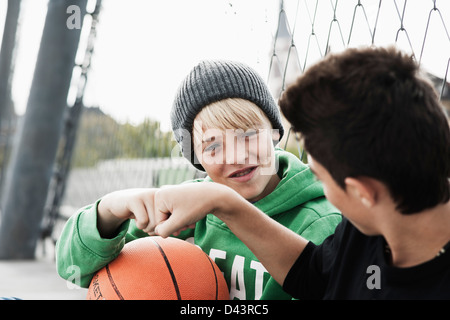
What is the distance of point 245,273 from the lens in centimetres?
162

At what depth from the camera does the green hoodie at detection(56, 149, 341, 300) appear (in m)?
1.53

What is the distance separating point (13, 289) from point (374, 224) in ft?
10.9

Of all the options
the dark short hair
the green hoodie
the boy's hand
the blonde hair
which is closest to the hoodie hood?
the green hoodie

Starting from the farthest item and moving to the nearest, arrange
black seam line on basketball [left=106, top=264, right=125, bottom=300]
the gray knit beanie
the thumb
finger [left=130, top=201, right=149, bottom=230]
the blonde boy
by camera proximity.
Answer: the gray knit beanie < the blonde boy < black seam line on basketball [left=106, top=264, right=125, bottom=300] < finger [left=130, top=201, right=149, bottom=230] < the thumb

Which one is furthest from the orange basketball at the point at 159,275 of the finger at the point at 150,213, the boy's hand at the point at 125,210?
the finger at the point at 150,213

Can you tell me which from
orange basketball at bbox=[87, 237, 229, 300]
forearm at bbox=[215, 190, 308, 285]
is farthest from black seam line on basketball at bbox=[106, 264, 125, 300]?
forearm at bbox=[215, 190, 308, 285]

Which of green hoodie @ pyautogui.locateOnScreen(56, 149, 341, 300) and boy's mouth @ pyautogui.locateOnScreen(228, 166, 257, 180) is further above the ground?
boy's mouth @ pyautogui.locateOnScreen(228, 166, 257, 180)

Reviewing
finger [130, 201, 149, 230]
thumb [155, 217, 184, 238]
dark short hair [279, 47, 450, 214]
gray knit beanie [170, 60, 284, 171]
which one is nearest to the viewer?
dark short hair [279, 47, 450, 214]

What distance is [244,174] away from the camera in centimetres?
164

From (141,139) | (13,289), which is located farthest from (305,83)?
(13,289)

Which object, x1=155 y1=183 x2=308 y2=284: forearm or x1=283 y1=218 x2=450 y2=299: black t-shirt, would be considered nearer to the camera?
x1=283 y1=218 x2=450 y2=299: black t-shirt

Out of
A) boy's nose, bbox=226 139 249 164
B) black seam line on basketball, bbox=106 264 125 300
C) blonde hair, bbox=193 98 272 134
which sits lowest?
black seam line on basketball, bbox=106 264 125 300

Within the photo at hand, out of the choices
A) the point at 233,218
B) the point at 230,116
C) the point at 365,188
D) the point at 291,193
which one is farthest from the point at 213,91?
the point at 365,188

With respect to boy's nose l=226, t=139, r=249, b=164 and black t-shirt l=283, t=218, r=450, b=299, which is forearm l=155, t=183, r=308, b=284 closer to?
black t-shirt l=283, t=218, r=450, b=299
